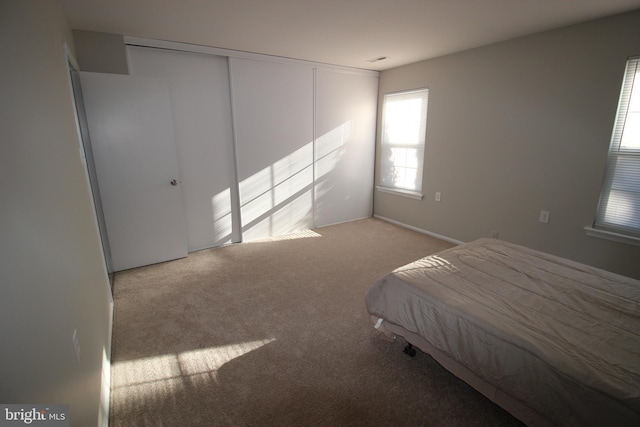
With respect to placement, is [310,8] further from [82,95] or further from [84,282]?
[84,282]

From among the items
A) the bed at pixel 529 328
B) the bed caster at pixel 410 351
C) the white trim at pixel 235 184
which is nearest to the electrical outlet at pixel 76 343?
the bed at pixel 529 328

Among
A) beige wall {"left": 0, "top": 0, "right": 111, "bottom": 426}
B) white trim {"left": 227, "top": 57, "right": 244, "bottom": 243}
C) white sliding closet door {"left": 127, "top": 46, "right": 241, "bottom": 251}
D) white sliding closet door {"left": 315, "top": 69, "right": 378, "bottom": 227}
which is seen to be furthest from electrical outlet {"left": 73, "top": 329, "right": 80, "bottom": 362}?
white sliding closet door {"left": 315, "top": 69, "right": 378, "bottom": 227}

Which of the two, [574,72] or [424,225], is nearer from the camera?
[574,72]

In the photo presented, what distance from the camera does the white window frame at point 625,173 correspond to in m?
2.50

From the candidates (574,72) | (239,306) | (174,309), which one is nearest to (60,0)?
(174,309)

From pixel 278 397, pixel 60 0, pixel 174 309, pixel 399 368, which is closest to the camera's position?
pixel 278 397

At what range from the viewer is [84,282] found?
158cm

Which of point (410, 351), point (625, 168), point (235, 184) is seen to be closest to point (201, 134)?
point (235, 184)

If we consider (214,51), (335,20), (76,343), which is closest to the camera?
(76,343)

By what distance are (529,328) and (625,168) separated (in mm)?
2246

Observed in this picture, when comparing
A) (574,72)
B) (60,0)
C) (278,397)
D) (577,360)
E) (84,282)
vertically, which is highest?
(60,0)

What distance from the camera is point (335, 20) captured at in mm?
2584

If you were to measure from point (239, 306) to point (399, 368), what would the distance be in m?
1.43

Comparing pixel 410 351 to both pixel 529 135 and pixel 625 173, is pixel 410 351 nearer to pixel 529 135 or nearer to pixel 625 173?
pixel 625 173
